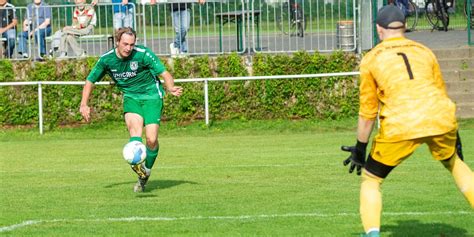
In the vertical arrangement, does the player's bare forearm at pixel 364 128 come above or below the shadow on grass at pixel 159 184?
above

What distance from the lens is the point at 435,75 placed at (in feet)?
28.7

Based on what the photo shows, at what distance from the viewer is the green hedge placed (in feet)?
78.2

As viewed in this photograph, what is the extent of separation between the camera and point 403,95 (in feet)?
28.1

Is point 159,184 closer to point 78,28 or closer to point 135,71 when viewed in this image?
point 135,71

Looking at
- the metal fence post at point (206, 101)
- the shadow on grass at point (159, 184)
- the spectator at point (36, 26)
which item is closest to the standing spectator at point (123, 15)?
the spectator at point (36, 26)

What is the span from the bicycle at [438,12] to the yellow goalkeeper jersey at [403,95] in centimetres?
2271

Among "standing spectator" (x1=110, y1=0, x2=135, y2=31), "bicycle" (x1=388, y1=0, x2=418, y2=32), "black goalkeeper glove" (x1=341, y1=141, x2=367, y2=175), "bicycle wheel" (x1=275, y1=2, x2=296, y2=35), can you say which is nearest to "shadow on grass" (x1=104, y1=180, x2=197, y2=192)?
"black goalkeeper glove" (x1=341, y1=141, x2=367, y2=175)

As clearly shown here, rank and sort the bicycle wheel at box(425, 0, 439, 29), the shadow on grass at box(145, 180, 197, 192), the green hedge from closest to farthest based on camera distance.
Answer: the shadow on grass at box(145, 180, 197, 192) → the green hedge → the bicycle wheel at box(425, 0, 439, 29)

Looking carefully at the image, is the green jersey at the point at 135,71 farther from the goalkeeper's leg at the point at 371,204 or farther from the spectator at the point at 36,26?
the spectator at the point at 36,26

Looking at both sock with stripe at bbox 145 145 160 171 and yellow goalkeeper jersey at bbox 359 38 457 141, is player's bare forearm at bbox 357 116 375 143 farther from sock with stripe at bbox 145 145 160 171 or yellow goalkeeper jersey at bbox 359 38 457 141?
sock with stripe at bbox 145 145 160 171

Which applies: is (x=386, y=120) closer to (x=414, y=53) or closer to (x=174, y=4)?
(x=414, y=53)

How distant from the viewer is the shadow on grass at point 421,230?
9.84m

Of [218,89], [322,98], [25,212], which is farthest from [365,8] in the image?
[25,212]

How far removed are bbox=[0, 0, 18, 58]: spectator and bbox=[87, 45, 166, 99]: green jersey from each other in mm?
11525
